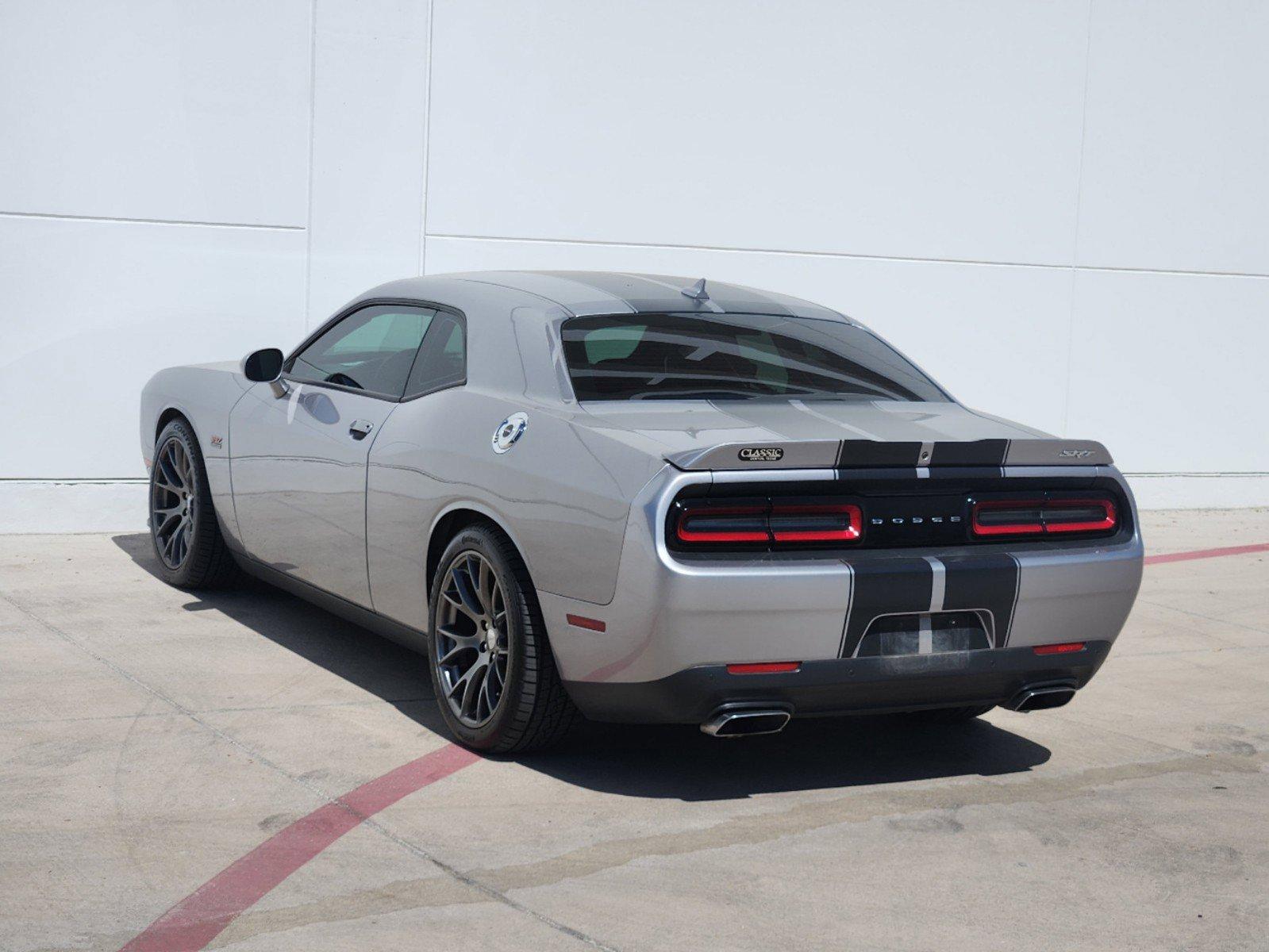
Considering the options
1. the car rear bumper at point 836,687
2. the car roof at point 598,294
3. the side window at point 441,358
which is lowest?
the car rear bumper at point 836,687

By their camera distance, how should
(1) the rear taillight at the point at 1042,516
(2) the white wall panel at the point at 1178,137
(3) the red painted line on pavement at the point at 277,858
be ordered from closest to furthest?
(3) the red painted line on pavement at the point at 277,858 < (1) the rear taillight at the point at 1042,516 < (2) the white wall panel at the point at 1178,137

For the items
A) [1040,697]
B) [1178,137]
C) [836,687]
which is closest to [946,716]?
[1040,697]

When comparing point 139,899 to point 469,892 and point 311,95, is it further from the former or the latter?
point 311,95

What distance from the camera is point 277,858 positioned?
155 inches

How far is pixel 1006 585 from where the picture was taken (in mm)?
4461

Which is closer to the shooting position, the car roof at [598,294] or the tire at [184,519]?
the car roof at [598,294]

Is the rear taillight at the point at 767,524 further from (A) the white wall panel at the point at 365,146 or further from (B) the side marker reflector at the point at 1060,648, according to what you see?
(A) the white wall panel at the point at 365,146

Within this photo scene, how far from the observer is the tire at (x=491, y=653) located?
4.59m

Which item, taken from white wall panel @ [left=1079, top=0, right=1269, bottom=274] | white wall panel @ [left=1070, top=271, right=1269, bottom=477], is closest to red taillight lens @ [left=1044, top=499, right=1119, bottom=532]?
white wall panel @ [left=1070, top=271, right=1269, bottom=477]

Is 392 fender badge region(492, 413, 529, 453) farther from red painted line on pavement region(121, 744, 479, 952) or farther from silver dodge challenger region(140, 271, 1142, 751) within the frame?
red painted line on pavement region(121, 744, 479, 952)

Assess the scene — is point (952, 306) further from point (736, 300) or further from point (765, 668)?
point (765, 668)

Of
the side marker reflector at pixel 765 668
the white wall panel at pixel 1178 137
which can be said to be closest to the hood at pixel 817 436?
the side marker reflector at pixel 765 668

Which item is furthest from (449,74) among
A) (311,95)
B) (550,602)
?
(550,602)

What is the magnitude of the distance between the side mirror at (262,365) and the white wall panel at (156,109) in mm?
2904
